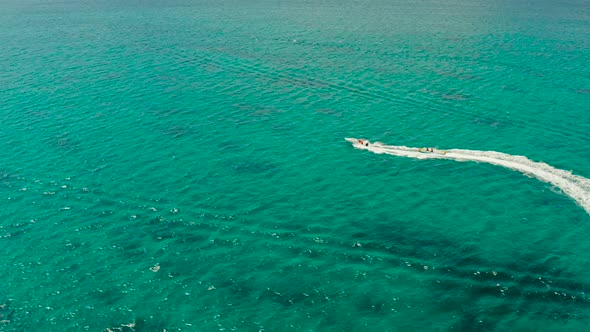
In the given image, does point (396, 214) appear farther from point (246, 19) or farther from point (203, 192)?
point (246, 19)

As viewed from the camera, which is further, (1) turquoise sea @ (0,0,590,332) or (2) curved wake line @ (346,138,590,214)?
(2) curved wake line @ (346,138,590,214)

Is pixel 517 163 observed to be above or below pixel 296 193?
above

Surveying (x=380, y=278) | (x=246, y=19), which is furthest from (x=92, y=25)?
(x=380, y=278)

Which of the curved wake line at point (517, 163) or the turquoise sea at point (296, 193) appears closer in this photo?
the turquoise sea at point (296, 193)

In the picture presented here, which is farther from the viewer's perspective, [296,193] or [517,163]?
[517,163]
